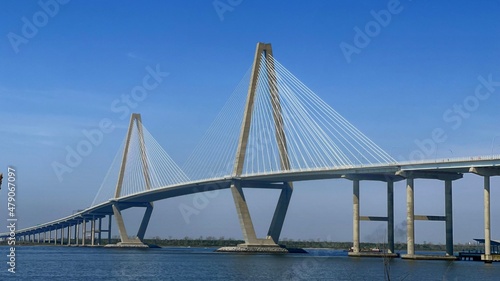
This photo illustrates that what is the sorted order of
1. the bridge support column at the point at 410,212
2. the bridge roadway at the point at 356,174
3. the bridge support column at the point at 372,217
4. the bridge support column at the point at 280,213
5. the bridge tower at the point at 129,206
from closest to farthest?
the bridge roadway at the point at 356,174, the bridge support column at the point at 410,212, the bridge support column at the point at 372,217, the bridge support column at the point at 280,213, the bridge tower at the point at 129,206

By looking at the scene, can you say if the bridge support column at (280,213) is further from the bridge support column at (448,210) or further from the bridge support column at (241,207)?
the bridge support column at (448,210)

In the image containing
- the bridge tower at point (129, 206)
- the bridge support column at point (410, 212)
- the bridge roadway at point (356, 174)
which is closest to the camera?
the bridge roadway at point (356, 174)

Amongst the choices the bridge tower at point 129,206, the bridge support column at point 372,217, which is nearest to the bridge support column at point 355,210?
the bridge support column at point 372,217

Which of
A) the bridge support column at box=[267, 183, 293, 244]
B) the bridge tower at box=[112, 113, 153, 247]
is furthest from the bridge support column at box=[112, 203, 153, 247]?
the bridge support column at box=[267, 183, 293, 244]

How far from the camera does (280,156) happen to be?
72875 mm

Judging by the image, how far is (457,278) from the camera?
43.9m

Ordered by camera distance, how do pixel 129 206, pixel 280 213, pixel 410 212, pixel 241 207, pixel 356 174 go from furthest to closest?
1. pixel 129 206
2. pixel 280 213
3. pixel 241 207
4. pixel 356 174
5. pixel 410 212

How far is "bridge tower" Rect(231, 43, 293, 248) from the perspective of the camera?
238ft

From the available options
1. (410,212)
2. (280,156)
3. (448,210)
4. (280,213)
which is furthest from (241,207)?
(448,210)

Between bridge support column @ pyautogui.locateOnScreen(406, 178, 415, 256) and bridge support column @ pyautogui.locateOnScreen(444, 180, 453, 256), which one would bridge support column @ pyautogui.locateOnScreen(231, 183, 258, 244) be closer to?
bridge support column @ pyautogui.locateOnScreen(406, 178, 415, 256)

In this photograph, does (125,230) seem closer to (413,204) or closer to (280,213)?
(280,213)

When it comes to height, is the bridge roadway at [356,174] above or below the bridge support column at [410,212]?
above

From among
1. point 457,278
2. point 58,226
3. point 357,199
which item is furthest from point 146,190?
point 58,226

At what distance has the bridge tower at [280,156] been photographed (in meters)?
72.4
